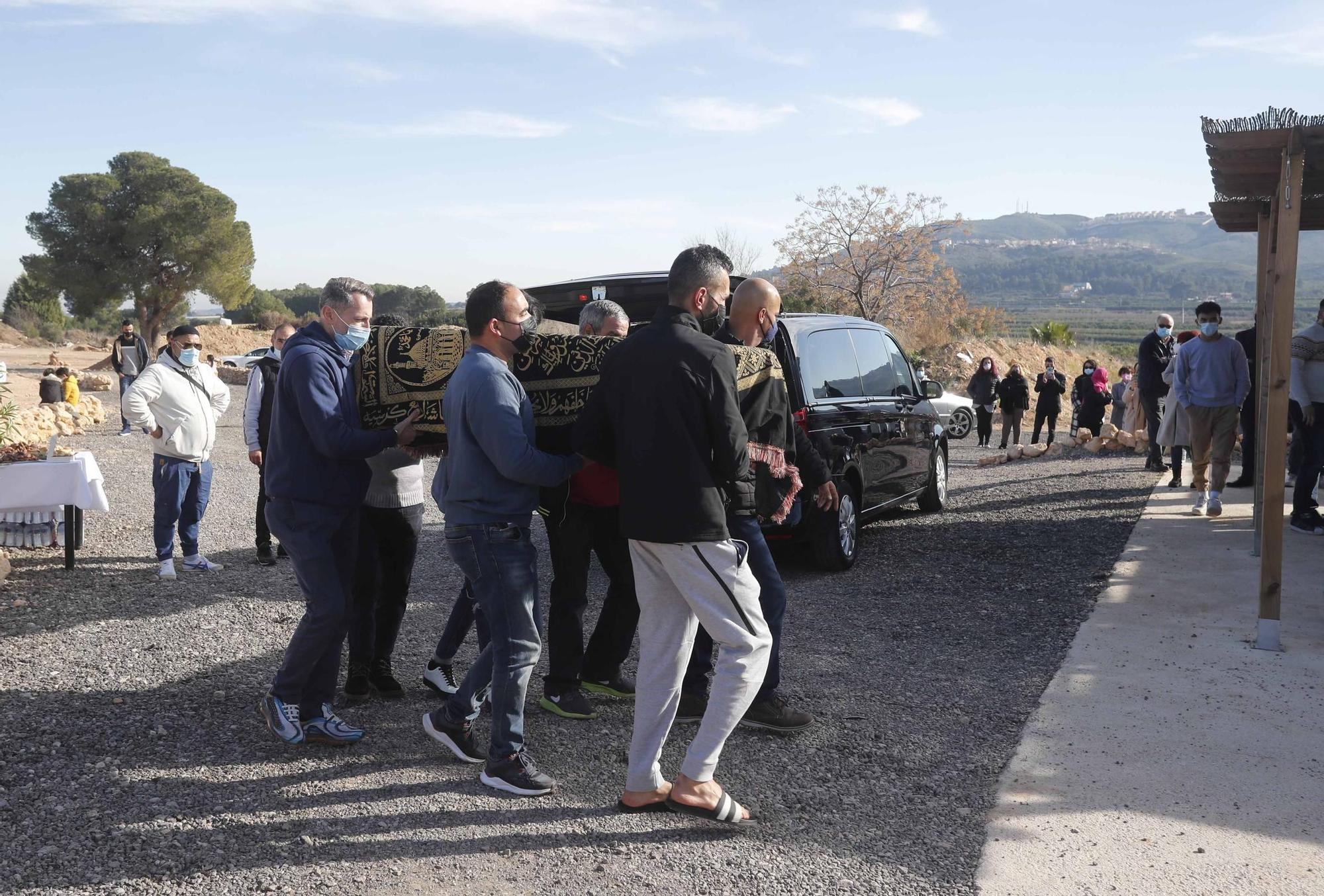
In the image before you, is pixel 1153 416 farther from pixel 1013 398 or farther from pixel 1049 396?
pixel 1013 398

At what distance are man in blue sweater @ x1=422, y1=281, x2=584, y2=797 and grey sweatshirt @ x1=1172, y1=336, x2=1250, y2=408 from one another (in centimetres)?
811

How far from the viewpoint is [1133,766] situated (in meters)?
4.34

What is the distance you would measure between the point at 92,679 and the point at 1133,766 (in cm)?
499

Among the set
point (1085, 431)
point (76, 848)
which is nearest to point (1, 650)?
point (76, 848)

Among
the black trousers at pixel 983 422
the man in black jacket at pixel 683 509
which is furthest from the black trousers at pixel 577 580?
the black trousers at pixel 983 422

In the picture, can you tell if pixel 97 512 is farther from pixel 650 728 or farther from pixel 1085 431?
pixel 1085 431

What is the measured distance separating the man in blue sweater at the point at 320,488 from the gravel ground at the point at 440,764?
0.71ft

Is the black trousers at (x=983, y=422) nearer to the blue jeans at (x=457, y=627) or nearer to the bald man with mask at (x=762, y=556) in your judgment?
the bald man with mask at (x=762, y=556)

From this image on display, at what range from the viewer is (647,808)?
391cm

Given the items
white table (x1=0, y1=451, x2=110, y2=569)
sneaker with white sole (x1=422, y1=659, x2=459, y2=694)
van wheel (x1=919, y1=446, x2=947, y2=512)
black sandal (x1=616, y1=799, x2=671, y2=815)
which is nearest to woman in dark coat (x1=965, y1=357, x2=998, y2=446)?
van wheel (x1=919, y1=446, x2=947, y2=512)

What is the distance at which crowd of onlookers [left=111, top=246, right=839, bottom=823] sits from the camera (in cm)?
369

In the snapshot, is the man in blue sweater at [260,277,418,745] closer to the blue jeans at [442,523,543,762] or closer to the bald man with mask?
the blue jeans at [442,523,543,762]

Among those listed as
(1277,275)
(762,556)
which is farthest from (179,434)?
(1277,275)

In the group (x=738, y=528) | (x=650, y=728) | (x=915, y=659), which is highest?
(x=738, y=528)
